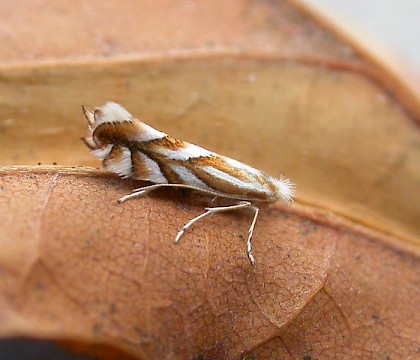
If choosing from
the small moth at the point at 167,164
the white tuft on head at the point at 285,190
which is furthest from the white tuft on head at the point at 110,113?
the white tuft on head at the point at 285,190

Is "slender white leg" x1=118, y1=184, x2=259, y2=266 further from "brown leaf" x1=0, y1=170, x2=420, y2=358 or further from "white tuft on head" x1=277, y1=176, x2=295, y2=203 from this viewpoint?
"white tuft on head" x1=277, y1=176, x2=295, y2=203

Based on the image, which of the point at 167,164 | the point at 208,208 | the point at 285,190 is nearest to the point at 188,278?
the point at 208,208

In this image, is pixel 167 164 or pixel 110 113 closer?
pixel 110 113

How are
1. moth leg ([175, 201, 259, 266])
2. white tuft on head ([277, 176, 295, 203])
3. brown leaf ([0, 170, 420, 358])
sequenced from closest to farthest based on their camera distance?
brown leaf ([0, 170, 420, 358]) → moth leg ([175, 201, 259, 266]) → white tuft on head ([277, 176, 295, 203])

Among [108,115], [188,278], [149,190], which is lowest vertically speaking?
[188,278]

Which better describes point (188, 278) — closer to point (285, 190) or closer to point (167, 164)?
point (167, 164)

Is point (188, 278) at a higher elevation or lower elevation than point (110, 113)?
lower

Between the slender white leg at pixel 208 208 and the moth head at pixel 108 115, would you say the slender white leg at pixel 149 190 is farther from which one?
the moth head at pixel 108 115

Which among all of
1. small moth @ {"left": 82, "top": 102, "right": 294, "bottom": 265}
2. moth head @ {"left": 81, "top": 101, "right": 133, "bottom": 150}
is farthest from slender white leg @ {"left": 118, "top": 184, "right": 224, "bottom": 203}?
moth head @ {"left": 81, "top": 101, "right": 133, "bottom": 150}
